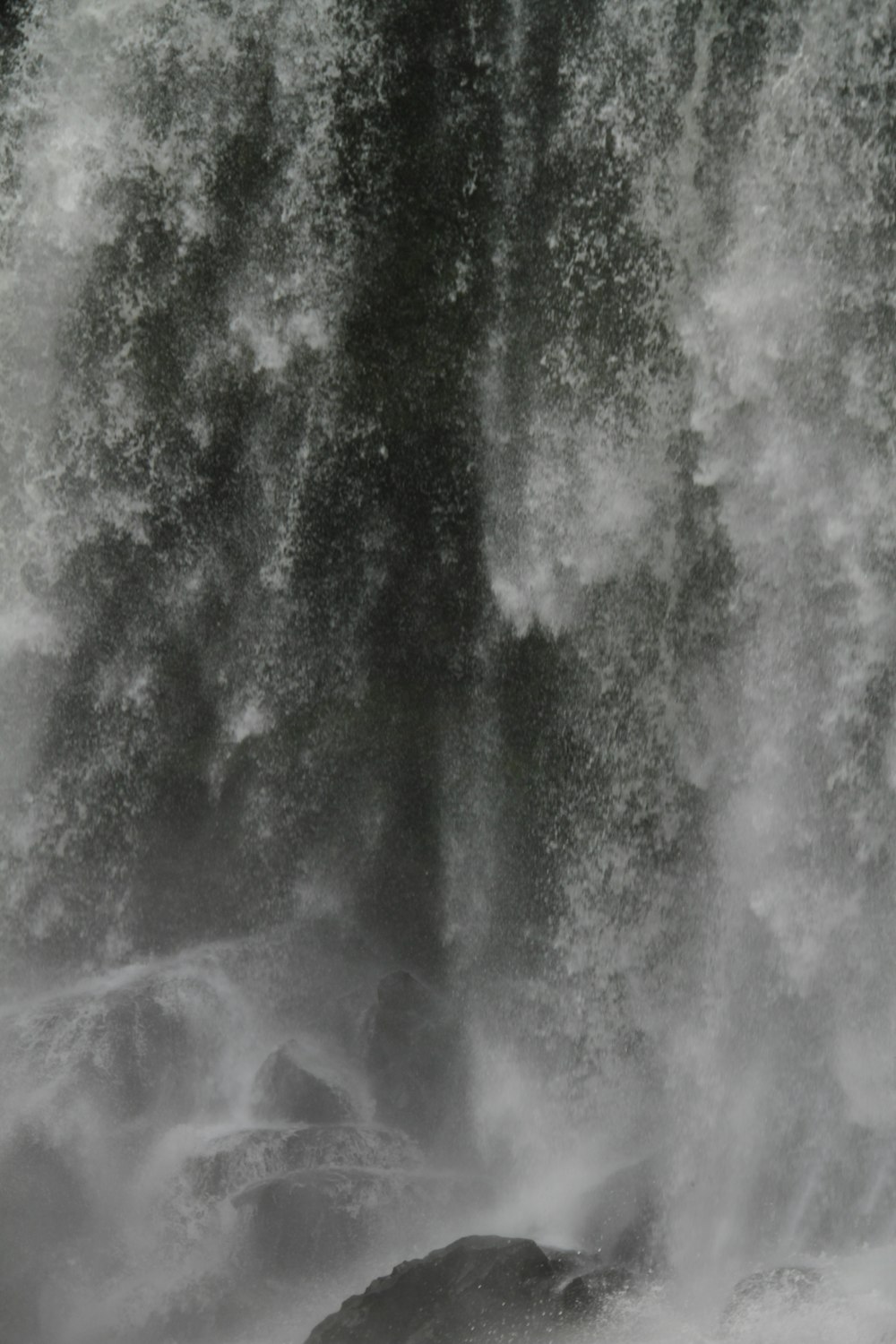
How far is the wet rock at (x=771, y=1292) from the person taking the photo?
30.5 ft

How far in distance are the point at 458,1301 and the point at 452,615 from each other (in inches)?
202

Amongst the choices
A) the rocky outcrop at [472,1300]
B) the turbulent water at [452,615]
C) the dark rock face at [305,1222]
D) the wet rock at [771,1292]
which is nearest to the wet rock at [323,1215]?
the dark rock face at [305,1222]

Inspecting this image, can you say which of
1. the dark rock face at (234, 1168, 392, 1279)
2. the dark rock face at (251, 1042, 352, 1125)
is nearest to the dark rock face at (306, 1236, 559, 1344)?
the dark rock face at (234, 1168, 392, 1279)

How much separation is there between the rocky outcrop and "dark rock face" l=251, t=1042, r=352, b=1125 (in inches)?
81.6

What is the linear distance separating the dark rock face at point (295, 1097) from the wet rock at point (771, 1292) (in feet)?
11.5

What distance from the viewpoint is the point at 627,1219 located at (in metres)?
10.6

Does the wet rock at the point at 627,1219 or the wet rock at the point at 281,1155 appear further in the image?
the wet rock at the point at 281,1155

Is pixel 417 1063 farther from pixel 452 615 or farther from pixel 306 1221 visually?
pixel 452 615

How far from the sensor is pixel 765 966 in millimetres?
11266

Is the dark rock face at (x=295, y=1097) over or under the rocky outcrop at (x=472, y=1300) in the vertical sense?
over

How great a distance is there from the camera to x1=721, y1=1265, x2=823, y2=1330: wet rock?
366 inches

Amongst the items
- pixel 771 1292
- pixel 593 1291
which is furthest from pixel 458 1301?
pixel 771 1292

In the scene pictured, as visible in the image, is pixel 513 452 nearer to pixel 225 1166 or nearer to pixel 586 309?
pixel 586 309

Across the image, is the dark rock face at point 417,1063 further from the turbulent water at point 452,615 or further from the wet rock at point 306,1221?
the wet rock at point 306,1221
